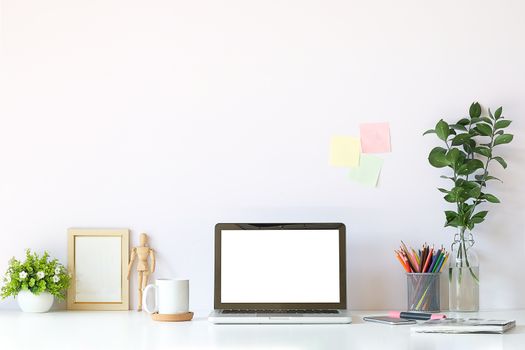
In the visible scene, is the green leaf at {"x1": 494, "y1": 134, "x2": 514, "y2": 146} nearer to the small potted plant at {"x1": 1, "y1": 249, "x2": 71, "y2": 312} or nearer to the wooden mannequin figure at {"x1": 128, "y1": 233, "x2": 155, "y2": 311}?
the wooden mannequin figure at {"x1": 128, "y1": 233, "x2": 155, "y2": 311}

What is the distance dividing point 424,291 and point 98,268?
2.93 feet

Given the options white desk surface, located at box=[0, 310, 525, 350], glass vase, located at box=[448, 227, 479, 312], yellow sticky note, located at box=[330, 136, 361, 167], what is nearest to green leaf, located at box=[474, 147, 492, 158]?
glass vase, located at box=[448, 227, 479, 312]

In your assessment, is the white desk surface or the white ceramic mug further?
the white ceramic mug

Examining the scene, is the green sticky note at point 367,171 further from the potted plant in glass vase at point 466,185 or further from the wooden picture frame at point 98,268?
the wooden picture frame at point 98,268

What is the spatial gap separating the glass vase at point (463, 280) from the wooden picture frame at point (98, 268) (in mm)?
888

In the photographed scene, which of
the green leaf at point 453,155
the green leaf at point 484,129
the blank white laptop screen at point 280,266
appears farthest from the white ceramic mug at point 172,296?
the green leaf at point 484,129

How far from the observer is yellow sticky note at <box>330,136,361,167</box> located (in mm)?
2297

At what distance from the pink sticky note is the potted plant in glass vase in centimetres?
11

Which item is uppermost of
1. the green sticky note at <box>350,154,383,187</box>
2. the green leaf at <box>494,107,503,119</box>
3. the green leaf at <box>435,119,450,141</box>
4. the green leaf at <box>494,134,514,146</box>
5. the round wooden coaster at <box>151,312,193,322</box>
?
the green leaf at <box>494,107,503,119</box>

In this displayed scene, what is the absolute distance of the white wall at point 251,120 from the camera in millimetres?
2301

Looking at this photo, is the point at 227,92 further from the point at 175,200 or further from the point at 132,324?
the point at 132,324

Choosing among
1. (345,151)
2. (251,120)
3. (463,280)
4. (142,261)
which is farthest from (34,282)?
(463,280)

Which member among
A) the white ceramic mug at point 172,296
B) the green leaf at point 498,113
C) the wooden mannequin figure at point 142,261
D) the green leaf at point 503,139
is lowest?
the white ceramic mug at point 172,296

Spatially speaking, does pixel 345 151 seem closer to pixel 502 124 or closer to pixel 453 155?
pixel 453 155
